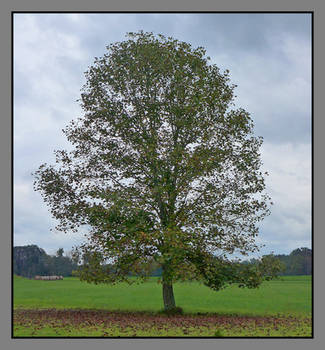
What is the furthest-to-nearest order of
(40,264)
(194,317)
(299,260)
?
(40,264)
(299,260)
(194,317)

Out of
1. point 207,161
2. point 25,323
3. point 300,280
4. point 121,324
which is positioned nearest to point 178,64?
point 207,161

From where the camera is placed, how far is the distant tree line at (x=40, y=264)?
230ft

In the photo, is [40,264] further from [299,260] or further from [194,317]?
[194,317]

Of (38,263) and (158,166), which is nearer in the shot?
(158,166)

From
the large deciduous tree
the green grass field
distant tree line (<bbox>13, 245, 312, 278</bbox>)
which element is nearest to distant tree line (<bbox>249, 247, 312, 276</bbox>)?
the green grass field

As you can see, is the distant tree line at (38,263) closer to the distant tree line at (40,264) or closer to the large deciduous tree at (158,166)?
the distant tree line at (40,264)

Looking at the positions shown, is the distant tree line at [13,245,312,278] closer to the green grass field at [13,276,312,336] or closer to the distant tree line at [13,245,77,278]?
the distant tree line at [13,245,77,278]

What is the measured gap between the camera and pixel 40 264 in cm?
7206

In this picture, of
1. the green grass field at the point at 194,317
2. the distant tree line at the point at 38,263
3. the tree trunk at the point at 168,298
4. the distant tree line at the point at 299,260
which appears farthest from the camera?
the distant tree line at the point at 38,263

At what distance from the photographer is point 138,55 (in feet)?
81.8

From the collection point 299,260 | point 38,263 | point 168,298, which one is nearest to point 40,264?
point 38,263

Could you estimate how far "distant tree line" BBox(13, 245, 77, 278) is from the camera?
70.2 metres

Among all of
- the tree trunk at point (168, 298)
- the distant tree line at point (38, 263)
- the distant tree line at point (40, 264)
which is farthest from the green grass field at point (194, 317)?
the distant tree line at point (40, 264)

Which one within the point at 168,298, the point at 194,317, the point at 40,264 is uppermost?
the point at 168,298
